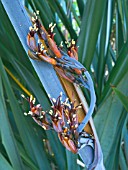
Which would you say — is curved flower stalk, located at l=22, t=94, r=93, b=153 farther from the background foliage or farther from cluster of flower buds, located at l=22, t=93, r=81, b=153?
the background foliage

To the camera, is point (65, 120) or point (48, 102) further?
point (48, 102)

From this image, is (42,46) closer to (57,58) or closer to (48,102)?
(57,58)

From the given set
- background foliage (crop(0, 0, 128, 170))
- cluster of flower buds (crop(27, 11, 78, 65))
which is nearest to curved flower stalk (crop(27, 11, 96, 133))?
cluster of flower buds (crop(27, 11, 78, 65))

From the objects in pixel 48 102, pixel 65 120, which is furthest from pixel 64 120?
pixel 48 102

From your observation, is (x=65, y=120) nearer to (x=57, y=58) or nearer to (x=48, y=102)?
(x=57, y=58)

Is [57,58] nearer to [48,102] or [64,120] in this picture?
[64,120]

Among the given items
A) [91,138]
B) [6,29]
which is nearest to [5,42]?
[6,29]

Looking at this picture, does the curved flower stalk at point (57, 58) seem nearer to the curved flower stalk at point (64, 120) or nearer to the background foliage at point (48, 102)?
the curved flower stalk at point (64, 120)

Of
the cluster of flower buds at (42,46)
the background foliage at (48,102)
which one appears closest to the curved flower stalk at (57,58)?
the cluster of flower buds at (42,46)

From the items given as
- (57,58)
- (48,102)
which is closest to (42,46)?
(57,58)

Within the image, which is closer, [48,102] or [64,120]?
[64,120]
